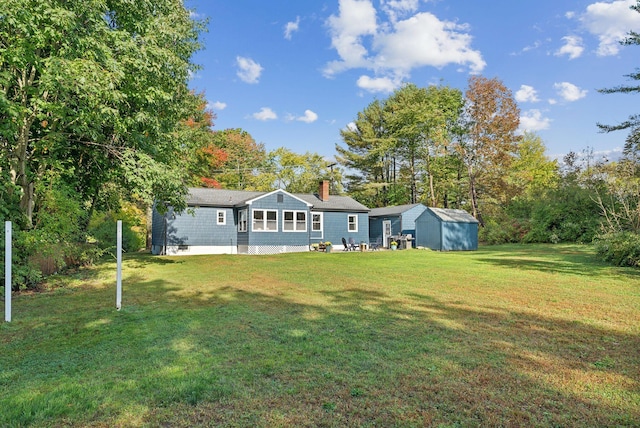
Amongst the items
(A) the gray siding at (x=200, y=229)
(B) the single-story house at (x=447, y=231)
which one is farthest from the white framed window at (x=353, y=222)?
(A) the gray siding at (x=200, y=229)

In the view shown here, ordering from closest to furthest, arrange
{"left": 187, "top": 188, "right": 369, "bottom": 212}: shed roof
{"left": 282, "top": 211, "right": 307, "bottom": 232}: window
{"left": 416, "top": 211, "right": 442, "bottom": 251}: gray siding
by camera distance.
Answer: {"left": 187, "top": 188, "right": 369, "bottom": 212}: shed roof → {"left": 282, "top": 211, "right": 307, "bottom": 232}: window → {"left": 416, "top": 211, "right": 442, "bottom": 251}: gray siding

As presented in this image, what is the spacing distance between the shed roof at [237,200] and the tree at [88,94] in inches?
334

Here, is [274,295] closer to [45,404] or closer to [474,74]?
[45,404]

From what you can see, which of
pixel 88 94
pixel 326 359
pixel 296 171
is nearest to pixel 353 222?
pixel 296 171

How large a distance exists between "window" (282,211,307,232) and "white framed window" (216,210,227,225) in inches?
145

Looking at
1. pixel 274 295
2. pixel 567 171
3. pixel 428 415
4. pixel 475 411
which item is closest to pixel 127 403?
pixel 428 415

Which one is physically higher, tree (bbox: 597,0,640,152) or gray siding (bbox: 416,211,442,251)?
tree (bbox: 597,0,640,152)

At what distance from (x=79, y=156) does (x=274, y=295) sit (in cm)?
867

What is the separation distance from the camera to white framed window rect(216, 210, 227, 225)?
22.1m

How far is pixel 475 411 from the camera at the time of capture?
262 centimetres

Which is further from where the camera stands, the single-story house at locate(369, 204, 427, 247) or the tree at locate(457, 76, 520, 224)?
the tree at locate(457, 76, 520, 224)

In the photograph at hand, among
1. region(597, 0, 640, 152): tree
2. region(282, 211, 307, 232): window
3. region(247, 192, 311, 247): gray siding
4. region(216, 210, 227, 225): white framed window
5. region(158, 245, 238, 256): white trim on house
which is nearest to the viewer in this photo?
region(597, 0, 640, 152): tree

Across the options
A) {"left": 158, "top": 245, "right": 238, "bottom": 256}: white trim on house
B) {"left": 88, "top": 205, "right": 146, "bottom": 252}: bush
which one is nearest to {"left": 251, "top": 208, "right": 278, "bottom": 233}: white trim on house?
{"left": 158, "top": 245, "right": 238, "bottom": 256}: white trim on house

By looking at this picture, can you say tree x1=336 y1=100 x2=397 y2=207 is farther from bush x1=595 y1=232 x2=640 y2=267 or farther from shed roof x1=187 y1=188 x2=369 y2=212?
bush x1=595 y1=232 x2=640 y2=267
